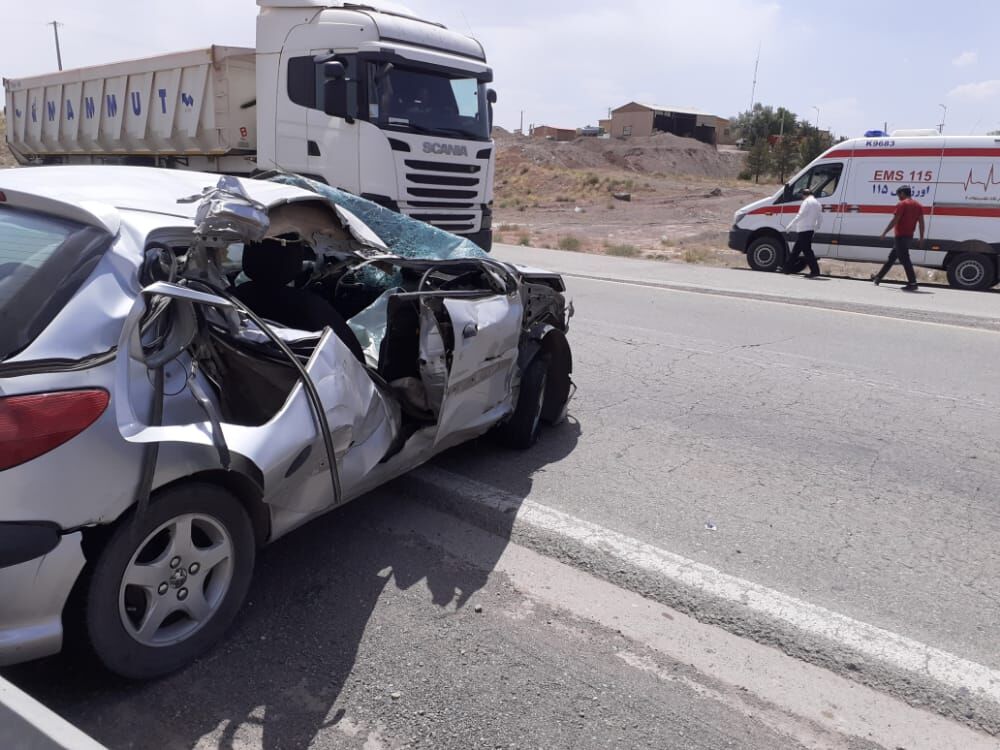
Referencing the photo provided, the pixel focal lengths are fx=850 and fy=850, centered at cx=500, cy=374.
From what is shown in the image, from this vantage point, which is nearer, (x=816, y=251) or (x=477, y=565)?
(x=477, y=565)

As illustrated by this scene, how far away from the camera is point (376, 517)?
425cm

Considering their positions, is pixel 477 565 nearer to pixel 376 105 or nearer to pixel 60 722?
pixel 60 722

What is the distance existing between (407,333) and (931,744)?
2.70 m

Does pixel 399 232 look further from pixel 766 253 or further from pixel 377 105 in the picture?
pixel 766 253

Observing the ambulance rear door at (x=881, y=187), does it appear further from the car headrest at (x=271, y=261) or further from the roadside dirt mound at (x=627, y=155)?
the roadside dirt mound at (x=627, y=155)

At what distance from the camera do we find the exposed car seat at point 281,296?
155 inches

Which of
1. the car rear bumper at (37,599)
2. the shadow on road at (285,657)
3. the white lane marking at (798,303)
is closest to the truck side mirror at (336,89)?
the white lane marking at (798,303)

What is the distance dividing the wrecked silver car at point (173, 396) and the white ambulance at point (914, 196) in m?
14.7

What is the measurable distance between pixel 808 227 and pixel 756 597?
14284 mm

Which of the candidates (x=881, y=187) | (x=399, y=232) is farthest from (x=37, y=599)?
(x=881, y=187)

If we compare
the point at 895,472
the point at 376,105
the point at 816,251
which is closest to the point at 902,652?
the point at 895,472

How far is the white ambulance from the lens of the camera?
15711mm

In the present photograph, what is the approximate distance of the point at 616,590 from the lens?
12.1 ft

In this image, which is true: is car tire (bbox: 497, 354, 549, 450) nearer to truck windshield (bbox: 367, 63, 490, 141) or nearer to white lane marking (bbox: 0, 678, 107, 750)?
white lane marking (bbox: 0, 678, 107, 750)
